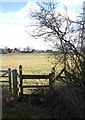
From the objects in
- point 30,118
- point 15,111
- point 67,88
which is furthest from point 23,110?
point 67,88

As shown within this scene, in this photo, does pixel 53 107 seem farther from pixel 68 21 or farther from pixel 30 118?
pixel 68 21

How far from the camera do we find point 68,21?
9742 millimetres

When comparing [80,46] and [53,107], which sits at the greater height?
[80,46]

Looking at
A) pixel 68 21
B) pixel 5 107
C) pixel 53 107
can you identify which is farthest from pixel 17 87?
pixel 68 21

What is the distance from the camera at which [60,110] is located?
915 cm

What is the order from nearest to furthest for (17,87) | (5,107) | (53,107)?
1. (53,107)
2. (5,107)
3. (17,87)

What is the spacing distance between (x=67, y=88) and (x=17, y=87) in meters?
3.37

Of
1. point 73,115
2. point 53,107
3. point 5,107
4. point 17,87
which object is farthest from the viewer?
point 17,87

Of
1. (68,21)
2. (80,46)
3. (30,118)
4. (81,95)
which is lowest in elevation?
(30,118)

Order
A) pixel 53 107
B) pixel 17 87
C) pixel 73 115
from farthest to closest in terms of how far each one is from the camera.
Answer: pixel 17 87
pixel 53 107
pixel 73 115

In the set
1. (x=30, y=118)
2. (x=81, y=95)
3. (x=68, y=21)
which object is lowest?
(x=30, y=118)

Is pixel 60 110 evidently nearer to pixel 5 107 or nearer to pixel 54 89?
pixel 54 89

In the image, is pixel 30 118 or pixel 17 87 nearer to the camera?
pixel 30 118

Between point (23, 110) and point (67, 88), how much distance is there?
67.2 inches
